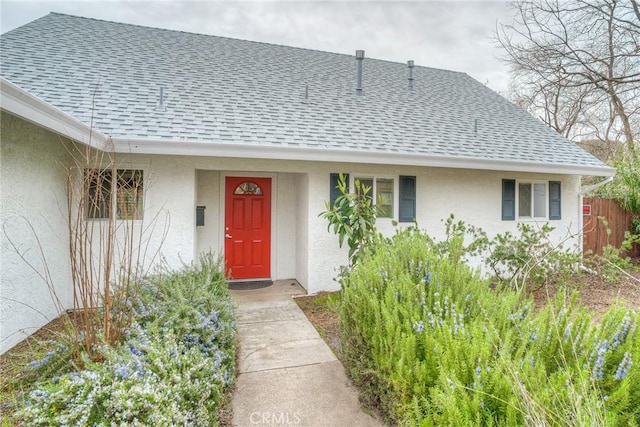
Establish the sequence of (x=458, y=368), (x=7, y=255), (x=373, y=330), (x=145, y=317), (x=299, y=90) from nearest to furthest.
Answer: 1. (x=458, y=368)
2. (x=373, y=330)
3. (x=145, y=317)
4. (x=7, y=255)
5. (x=299, y=90)

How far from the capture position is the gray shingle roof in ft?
20.2

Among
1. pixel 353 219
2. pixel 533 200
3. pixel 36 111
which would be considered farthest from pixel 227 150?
pixel 533 200

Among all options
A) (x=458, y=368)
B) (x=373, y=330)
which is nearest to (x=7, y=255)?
(x=373, y=330)

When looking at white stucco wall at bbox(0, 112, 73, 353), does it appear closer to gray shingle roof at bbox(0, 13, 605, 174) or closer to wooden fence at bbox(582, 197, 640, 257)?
gray shingle roof at bbox(0, 13, 605, 174)

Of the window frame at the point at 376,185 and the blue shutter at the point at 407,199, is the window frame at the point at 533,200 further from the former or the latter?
the window frame at the point at 376,185

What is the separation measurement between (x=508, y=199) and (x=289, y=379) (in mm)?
6804

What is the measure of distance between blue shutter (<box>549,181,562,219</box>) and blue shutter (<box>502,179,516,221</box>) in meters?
1.11

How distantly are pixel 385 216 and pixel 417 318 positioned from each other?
15.6 feet

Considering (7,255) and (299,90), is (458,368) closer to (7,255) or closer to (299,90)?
(7,255)

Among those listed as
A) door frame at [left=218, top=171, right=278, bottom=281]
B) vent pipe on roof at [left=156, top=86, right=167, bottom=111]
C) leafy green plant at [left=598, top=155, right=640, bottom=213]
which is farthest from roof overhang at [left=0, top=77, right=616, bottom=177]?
leafy green plant at [left=598, top=155, right=640, bottom=213]

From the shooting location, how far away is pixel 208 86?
755 cm

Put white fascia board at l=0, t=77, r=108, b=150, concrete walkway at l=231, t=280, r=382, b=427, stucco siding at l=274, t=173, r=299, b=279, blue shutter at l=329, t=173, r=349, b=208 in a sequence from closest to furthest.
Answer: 1. white fascia board at l=0, t=77, r=108, b=150
2. concrete walkway at l=231, t=280, r=382, b=427
3. blue shutter at l=329, t=173, r=349, b=208
4. stucco siding at l=274, t=173, r=299, b=279

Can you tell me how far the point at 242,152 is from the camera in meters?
5.84

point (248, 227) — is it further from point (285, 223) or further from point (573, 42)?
point (573, 42)
